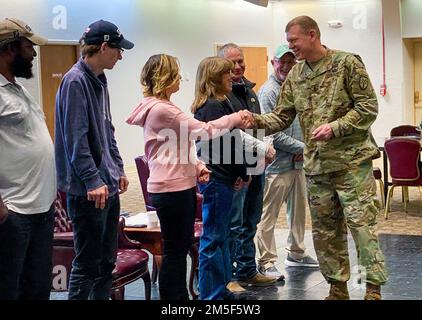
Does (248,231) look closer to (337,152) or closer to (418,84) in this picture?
(337,152)

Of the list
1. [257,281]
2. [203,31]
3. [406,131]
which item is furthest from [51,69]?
[257,281]

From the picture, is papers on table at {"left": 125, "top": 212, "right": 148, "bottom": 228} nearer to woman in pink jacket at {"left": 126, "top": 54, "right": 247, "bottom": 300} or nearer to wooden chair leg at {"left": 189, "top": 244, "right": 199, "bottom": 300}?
wooden chair leg at {"left": 189, "top": 244, "right": 199, "bottom": 300}

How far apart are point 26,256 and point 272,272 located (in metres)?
2.39

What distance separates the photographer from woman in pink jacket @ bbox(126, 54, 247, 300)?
12.5ft

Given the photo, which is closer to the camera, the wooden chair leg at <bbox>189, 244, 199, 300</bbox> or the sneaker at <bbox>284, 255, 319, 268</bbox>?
the wooden chair leg at <bbox>189, 244, 199, 300</bbox>

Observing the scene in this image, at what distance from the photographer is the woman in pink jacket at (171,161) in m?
3.81

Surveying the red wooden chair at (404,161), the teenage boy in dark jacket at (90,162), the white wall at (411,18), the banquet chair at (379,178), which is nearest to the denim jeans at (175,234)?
the teenage boy in dark jacket at (90,162)

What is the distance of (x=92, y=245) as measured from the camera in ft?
11.0

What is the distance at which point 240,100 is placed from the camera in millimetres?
4496

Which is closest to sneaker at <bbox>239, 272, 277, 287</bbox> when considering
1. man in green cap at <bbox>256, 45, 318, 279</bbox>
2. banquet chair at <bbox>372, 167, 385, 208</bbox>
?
man in green cap at <bbox>256, 45, 318, 279</bbox>

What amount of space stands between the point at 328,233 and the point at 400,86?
426 inches

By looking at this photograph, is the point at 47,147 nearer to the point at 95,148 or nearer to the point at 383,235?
the point at 95,148

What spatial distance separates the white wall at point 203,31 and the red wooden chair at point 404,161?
5.88 metres

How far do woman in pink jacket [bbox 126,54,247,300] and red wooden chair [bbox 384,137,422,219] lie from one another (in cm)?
427
